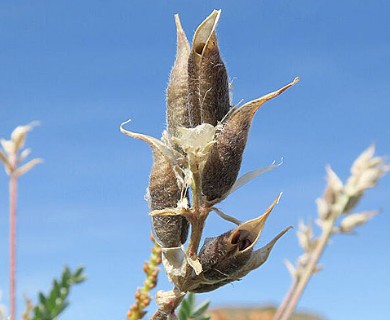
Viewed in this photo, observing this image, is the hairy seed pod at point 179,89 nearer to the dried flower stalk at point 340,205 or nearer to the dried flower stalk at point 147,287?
the dried flower stalk at point 147,287

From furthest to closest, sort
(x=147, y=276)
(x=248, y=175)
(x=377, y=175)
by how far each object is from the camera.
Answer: (x=377, y=175) < (x=147, y=276) < (x=248, y=175)

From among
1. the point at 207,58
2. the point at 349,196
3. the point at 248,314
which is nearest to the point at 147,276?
the point at 207,58

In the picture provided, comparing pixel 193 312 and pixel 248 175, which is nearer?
pixel 193 312

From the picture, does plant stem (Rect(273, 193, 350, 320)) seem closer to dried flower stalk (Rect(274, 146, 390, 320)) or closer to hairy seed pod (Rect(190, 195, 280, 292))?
dried flower stalk (Rect(274, 146, 390, 320))

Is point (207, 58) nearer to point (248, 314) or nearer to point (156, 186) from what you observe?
point (156, 186)

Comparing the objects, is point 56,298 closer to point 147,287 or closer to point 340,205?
point 147,287

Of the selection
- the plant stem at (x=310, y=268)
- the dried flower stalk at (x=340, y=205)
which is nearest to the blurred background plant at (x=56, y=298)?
the plant stem at (x=310, y=268)

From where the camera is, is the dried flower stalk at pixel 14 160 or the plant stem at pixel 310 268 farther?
the plant stem at pixel 310 268

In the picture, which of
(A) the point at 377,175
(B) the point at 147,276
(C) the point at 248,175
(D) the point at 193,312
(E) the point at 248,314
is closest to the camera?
(D) the point at 193,312
